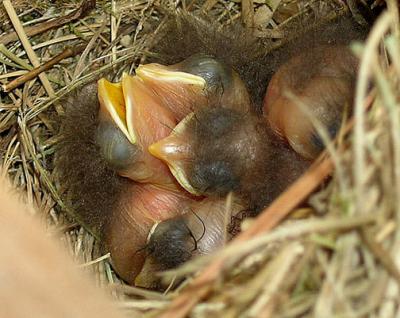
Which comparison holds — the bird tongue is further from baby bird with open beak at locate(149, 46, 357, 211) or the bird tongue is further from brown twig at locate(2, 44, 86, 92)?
brown twig at locate(2, 44, 86, 92)

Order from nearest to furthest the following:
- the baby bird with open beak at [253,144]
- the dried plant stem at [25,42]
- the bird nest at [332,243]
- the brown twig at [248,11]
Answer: the bird nest at [332,243] → the baby bird with open beak at [253,144] → the dried plant stem at [25,42] → the brown twig at [248,11]

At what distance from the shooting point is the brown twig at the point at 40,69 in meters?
1.93

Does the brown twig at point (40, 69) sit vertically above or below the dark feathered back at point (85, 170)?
above

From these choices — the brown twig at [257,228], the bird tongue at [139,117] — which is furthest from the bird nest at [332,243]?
the bird tongue at [139,117]

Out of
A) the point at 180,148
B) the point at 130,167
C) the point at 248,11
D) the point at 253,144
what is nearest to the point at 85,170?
the point at 130,167

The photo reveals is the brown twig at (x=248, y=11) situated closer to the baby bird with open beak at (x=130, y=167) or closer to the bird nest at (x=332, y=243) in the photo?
the baby bird with open beak at (x=130, y=167)

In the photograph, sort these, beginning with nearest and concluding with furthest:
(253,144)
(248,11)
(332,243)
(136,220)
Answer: (332,243) → (253,144) → (136,220) → (248,11)

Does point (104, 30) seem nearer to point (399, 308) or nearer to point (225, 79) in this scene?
point (225, 79)

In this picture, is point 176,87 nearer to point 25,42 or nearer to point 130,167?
point 130,167

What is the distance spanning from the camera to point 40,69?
6.38ft

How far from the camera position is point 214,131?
1627mm

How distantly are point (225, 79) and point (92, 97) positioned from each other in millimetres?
331

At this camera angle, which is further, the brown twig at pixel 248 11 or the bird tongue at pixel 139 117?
the brown twig at pixel 248 11

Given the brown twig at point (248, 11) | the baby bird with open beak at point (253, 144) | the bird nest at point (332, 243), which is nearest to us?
the bird nest at point (332, 243)
